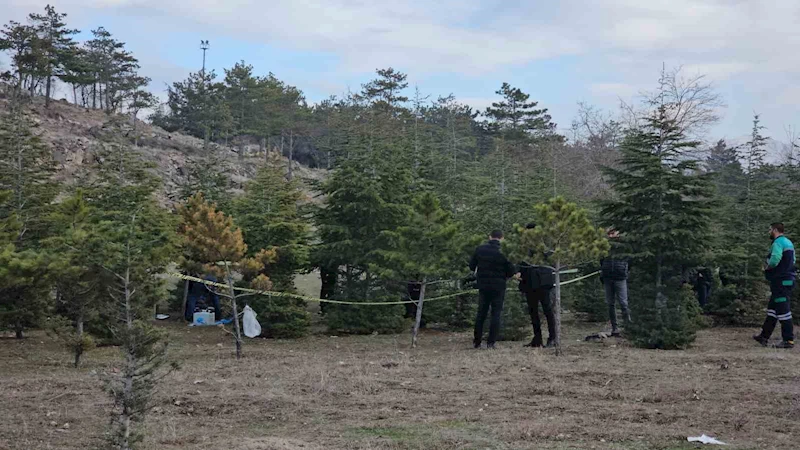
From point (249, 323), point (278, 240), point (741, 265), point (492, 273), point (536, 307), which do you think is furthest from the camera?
point (741, 265)

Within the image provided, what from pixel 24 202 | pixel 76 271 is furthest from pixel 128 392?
pixel 24 202

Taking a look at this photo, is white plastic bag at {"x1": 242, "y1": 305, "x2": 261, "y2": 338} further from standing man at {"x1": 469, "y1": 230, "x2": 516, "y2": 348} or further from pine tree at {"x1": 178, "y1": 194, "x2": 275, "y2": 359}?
standing man at {"x1": 469, "y1": 230, "x2": 516, "y2": 348}

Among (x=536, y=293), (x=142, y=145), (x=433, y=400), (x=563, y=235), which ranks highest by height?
(x=142, y=145)

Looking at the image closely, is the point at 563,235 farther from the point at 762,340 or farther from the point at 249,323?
the point at 249,323

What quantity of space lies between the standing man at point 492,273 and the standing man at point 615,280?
7.37 ft

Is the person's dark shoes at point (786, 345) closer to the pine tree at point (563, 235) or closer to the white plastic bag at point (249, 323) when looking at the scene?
the pine tree at point (563, 235)

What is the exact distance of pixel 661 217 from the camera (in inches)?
523

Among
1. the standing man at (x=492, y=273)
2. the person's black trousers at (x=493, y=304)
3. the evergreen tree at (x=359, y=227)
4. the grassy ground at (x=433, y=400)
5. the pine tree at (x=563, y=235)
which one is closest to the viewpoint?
the grassy ground at (x=433, y=400)

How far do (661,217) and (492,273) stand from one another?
3.06 meters

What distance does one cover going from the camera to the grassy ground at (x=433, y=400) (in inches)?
274

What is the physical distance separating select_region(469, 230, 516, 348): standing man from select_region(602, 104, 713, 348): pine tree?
229 centimetres

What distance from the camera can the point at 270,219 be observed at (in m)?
16.3

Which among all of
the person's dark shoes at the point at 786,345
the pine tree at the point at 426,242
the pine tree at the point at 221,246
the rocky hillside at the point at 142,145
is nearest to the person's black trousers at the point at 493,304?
the pine tree at the point at 426,242

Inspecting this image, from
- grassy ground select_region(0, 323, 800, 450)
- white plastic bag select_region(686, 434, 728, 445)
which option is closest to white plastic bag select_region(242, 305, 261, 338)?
grassy ground select_region(0, 323, 800, 450)
